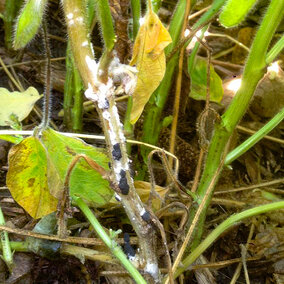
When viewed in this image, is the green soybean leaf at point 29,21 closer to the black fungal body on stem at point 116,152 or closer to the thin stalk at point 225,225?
the black fungal body on stem at point 116,152

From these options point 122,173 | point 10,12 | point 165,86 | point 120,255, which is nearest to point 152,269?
point 120,255

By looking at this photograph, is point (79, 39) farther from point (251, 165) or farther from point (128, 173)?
point (251, 165)

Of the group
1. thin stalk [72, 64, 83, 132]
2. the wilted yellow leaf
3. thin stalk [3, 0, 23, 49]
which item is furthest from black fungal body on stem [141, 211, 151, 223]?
thin stalk [3, 0, 23, 49]

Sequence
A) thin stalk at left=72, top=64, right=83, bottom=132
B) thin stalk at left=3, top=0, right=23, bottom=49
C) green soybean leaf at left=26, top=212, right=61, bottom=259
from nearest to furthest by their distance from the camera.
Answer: green soybean leaf at left=26, top=212, right=61, bottom=259 < thin stalk at left=72, top=64, right=83, bottom=132 < thin stalk at left=3, top=0, right=23, bottom=49

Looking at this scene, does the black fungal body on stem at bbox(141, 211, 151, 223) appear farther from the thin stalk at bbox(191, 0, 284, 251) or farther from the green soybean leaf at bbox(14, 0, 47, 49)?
the green soybean leaf at bbox(14, 0, 47, 49)

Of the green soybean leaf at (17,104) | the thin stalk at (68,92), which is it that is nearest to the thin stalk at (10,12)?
the thin stalk at (68,92)

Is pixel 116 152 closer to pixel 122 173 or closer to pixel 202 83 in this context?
pixel 122 173

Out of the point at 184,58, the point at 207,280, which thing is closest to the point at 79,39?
the point at 184,58
